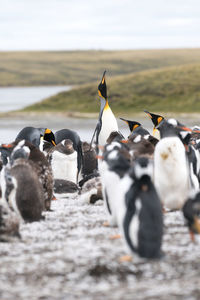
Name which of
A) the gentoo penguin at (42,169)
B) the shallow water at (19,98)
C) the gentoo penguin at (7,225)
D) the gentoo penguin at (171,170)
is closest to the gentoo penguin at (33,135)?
the gentoo penguin at (42,169)

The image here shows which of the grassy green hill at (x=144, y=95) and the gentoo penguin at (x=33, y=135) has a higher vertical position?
the gentoo penguin at (x=33, y=135)

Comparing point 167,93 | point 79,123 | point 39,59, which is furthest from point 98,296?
point 39,59

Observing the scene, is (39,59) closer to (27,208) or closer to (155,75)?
(155,75)

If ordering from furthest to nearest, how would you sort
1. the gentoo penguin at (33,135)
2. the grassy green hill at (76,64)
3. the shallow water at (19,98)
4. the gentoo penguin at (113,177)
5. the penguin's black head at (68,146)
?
the grassy green hill at (76,64)
the shallow water at (19,98)
the gentoo penguin at (33,135)
the penguin's black head at (68,146)
the gentoo penguin at (113,177)

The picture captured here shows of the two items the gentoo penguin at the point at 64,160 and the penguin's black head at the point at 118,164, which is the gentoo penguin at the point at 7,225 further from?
the gentoo penguin at the point at 64,160

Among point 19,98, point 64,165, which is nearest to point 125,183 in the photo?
point 64,165

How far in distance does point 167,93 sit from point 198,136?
2631 centimetres

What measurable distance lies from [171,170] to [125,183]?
1715 millimetres

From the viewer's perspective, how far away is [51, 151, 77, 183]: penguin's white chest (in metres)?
8.68

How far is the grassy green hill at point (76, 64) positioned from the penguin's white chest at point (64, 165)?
84495 mm

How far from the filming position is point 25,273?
175 inches

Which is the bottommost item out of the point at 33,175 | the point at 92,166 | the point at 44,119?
the point at 44,119

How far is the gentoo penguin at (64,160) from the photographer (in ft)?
28.4

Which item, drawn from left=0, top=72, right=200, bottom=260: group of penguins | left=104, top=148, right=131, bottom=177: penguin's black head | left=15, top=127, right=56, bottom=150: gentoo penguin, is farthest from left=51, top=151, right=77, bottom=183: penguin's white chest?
left=104, top=148, right=131, bottom=177: penguin's black head
